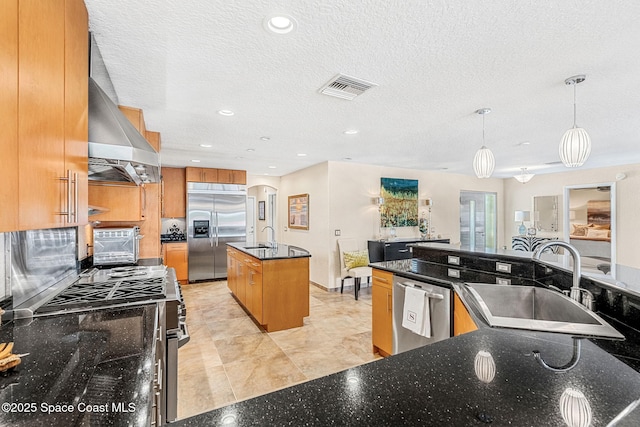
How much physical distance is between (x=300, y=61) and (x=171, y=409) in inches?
89.9

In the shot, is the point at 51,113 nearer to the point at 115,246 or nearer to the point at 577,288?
the point at 115,246

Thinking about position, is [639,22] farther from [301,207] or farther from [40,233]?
[301,207]

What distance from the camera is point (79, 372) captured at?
904 millimetres

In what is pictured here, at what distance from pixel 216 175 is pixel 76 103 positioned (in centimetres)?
518

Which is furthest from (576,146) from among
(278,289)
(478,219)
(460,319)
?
(478,219)

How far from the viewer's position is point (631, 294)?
1.21m

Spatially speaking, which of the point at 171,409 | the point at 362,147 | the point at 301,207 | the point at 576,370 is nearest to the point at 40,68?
the point at 171,409

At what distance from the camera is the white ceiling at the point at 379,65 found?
1.48 m

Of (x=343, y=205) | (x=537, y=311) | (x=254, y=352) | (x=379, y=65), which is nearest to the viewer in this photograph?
(x=537, y=311)

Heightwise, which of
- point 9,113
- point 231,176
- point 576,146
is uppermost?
point 231,176

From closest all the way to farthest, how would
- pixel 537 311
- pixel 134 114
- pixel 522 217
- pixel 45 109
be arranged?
1. pixel 45 109
2. pixel 537 311
3. pixel 134 114
4. pixel 522 217

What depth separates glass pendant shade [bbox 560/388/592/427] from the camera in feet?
2.36

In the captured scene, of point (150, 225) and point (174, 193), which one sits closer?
point (150, 225)

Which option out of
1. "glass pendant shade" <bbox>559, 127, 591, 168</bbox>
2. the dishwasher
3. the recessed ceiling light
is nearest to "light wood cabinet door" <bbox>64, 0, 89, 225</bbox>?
the recessed ceiling light
